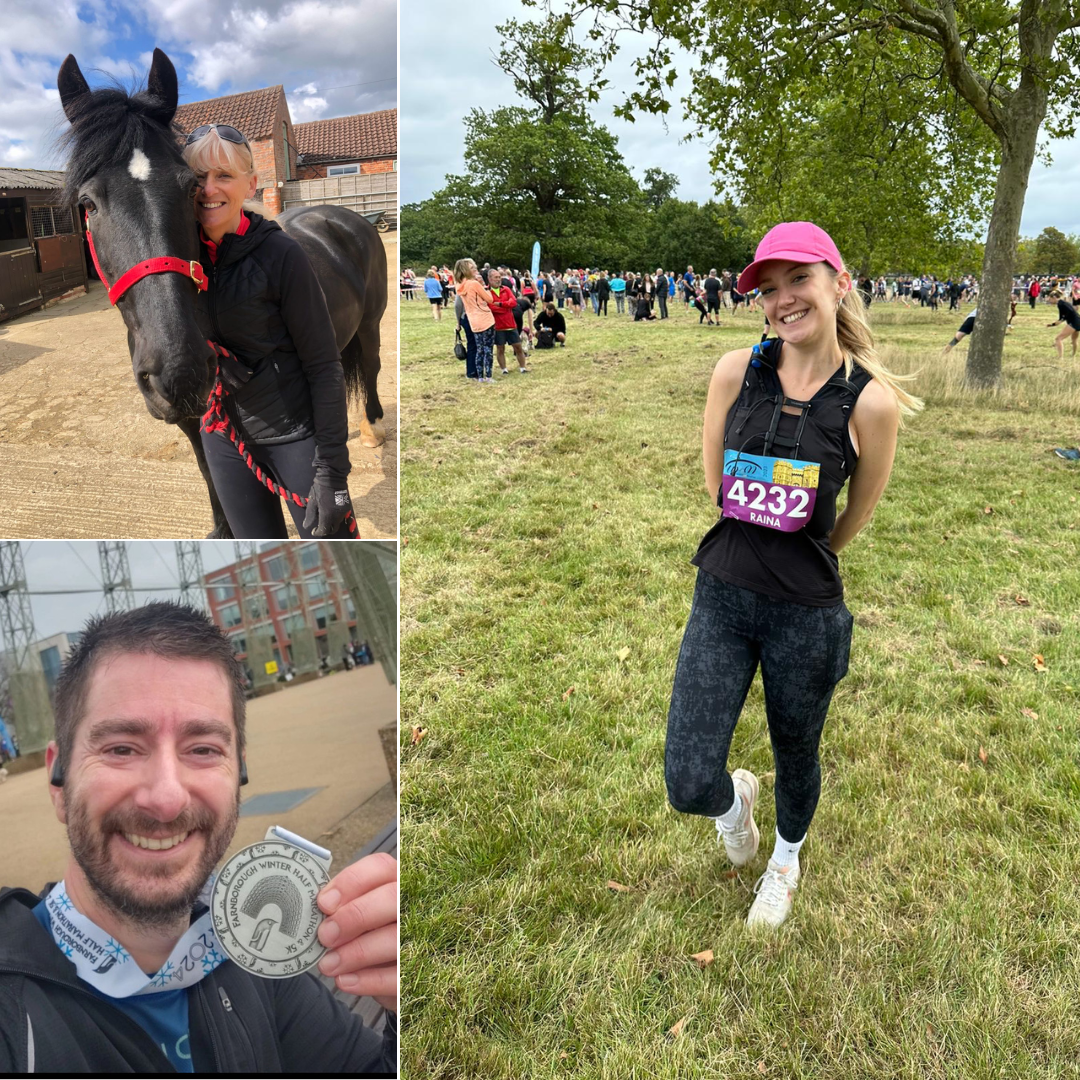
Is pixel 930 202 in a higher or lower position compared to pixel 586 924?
higher

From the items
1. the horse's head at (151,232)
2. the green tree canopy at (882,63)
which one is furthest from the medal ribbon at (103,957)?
the green tree canopy at (882,63)

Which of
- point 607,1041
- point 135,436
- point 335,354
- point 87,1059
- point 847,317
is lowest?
point 607,1041

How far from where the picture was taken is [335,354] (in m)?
1.53

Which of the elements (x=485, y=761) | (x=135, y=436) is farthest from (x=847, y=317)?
(x=485, y=761)

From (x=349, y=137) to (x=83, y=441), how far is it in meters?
0.62

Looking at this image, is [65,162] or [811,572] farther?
[811,572]

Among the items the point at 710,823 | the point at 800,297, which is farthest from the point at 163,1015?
the point at 710,823

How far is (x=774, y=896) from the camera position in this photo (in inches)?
97.7

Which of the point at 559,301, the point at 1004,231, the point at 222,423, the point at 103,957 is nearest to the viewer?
the point at 103,957

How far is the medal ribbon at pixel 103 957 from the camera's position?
A: 28.3 inches

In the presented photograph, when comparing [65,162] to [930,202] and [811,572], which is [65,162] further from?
[930,202]

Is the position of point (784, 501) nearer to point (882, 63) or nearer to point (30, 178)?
point (30, 178)

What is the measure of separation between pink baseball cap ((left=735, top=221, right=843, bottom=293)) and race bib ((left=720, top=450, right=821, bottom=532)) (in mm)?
459

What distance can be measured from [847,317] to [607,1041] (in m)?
2.14
